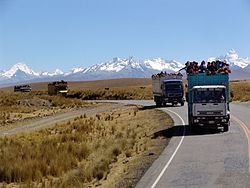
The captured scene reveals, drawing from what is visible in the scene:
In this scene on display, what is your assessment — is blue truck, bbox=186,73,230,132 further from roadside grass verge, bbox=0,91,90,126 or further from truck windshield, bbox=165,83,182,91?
roadside grass verge, bbox=0,91,90,126

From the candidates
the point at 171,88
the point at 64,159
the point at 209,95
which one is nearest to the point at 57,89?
the point at 171,88

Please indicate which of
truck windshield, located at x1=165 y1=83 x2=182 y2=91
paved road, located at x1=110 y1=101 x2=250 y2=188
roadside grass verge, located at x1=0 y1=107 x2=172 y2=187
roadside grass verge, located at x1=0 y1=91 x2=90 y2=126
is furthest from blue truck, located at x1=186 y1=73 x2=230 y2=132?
roadside grass verge, located at x1=0 y1=91 x2=90 y2=126

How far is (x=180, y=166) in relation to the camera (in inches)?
698

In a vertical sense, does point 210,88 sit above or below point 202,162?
above

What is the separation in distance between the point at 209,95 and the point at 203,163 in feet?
32.3

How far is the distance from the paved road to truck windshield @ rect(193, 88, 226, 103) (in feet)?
5.84

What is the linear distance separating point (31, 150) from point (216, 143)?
866 centimetres

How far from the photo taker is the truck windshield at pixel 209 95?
27.4 metres

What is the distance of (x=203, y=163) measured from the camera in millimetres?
18156

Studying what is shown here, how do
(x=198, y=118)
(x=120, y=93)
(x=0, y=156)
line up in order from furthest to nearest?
(x=120, y=93) → (x=198, y=118) → (x=0, y=156)

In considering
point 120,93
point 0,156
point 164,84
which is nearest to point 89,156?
point 0,156

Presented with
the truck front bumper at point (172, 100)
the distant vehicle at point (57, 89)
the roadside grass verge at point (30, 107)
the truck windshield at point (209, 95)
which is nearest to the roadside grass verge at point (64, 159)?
the truck windshield at point (209, 95)

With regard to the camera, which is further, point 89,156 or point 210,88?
point 210,88

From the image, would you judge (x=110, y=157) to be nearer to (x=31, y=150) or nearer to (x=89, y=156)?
(x=89, y=156)
